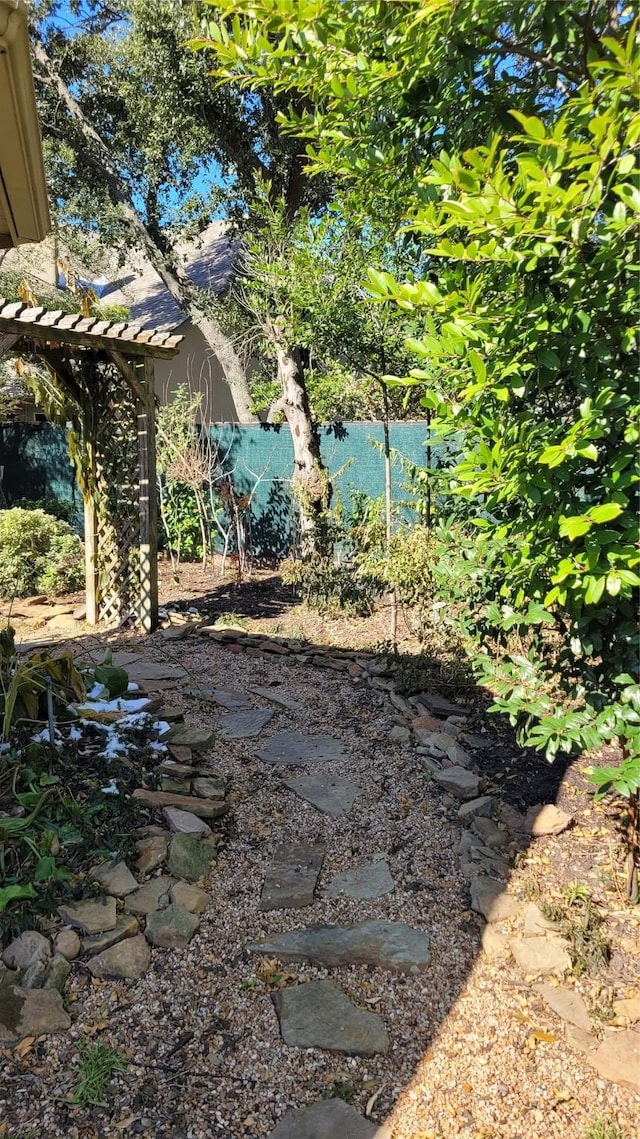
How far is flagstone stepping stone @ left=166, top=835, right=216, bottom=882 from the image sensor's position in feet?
9.48

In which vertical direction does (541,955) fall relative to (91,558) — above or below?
below

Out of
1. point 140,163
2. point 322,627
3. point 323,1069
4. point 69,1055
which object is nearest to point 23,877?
point 69,1055

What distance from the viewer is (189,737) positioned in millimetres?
3830

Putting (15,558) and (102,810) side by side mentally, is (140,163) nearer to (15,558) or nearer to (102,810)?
(15,558)

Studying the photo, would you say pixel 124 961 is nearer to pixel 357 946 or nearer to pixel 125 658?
pixel 357 946

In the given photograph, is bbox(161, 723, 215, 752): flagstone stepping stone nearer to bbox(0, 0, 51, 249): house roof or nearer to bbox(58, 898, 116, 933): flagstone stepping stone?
bbox(58, 898, 116, 933): flagstone stepping stone

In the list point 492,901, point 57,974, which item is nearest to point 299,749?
point 492,901

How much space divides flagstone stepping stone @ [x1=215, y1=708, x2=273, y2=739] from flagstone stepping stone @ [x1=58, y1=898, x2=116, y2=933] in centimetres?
162

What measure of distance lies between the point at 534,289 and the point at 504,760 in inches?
102

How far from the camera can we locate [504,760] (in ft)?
12.4

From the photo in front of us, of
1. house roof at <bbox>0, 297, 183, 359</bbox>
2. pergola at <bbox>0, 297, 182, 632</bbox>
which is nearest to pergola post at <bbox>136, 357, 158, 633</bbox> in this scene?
pergola at <bbox>0, 297, 182, 632</bbox>

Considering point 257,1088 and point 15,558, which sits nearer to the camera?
point 257,1088

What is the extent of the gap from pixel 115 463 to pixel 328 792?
163 inches

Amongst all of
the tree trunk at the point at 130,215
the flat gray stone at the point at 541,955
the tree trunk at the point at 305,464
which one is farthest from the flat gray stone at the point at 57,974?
the tree trunk at the point at 130,215
